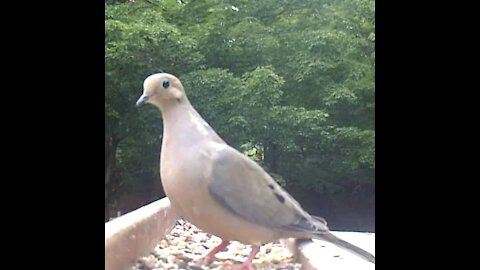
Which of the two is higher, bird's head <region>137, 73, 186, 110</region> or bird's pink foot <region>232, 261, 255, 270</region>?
bird's head <region>137, 73, 186, 110</region>

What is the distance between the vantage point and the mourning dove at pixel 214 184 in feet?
3.66

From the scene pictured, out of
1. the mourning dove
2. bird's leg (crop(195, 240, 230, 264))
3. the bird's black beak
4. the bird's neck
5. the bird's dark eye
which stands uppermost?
the bird's dark eye

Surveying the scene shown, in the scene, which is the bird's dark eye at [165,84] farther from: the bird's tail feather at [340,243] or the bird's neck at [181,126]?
the bird's tail feather at [340,243]

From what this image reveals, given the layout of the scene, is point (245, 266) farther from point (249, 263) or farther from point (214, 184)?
point (214, 184)

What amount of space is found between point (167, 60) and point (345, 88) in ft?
1.16

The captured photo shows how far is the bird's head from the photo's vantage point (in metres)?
1.13

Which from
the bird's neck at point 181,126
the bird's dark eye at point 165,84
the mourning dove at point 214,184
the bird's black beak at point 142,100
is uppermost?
the bird's dark eye at point 165,84

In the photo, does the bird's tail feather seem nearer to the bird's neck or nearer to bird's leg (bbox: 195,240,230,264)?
bird's leg (bbox: 195,240,230,264)

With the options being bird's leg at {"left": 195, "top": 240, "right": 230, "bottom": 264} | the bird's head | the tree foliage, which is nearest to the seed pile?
bird's leg at {"left": 195, "top": 240, "right": 230, "bottom": 264}

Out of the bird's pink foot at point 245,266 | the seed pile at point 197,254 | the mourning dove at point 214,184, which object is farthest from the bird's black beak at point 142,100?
the bird's pink foot at point 245,266
